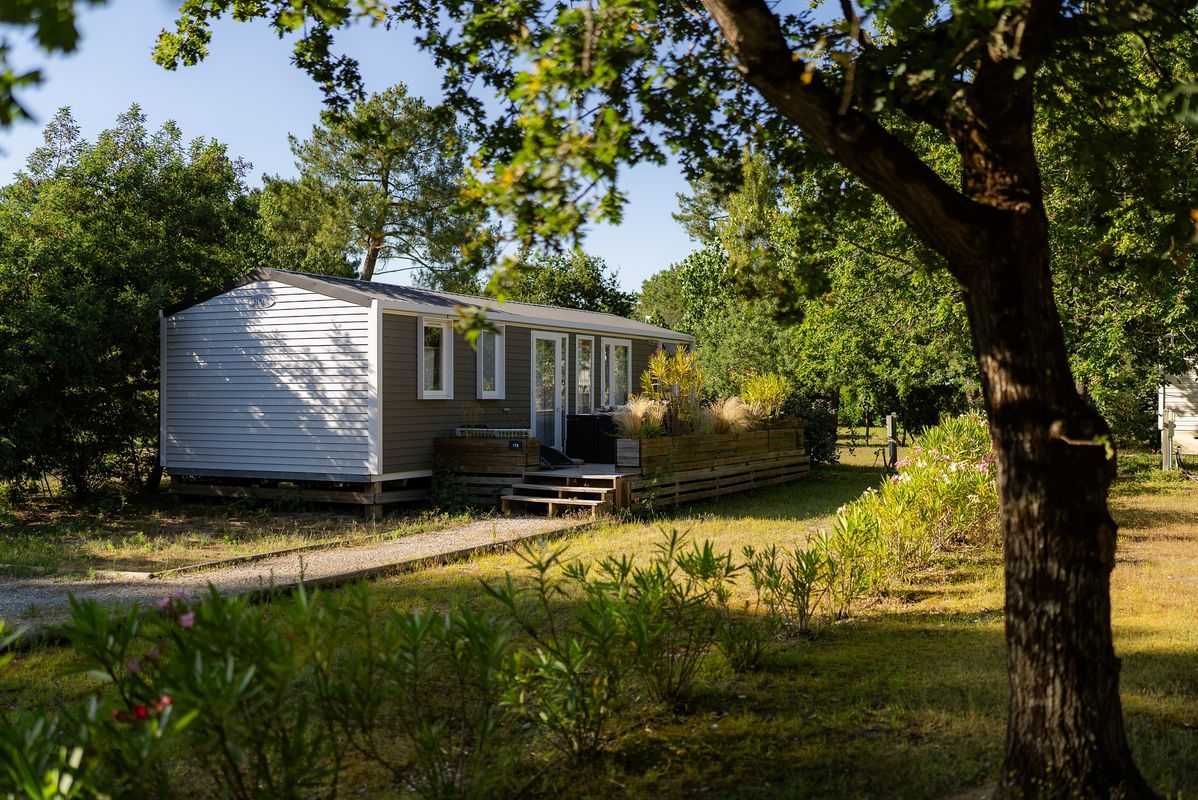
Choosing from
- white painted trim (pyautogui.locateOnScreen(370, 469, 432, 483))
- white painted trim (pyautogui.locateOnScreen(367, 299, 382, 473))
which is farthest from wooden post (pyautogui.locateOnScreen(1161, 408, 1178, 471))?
white painted trim (pyautogui.locateOnScreen(367, 299, 382, 473))

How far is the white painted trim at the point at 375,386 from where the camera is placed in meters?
13.5

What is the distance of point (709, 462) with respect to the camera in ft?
48.5

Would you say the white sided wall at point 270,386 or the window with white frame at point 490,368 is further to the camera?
the window with white frame at point 490,368

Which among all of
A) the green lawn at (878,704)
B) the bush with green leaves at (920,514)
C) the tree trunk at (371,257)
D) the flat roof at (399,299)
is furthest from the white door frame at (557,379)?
the tree trunk at (371,257)

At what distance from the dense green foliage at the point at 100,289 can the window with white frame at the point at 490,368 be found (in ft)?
17.7

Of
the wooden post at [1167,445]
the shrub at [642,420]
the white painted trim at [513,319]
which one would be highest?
the white painted trim at [513,319]

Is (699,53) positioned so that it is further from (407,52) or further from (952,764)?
(952,764)

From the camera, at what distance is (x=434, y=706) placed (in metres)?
4.83

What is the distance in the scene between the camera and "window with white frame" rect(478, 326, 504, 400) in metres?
15.5

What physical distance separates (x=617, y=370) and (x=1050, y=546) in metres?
16.0

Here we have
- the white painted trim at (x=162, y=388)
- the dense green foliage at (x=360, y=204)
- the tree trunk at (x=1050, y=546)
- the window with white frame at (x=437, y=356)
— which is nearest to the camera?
the tree trunk at (x=1050, y=546)

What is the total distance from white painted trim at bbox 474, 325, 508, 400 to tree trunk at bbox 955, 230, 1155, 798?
12.5m

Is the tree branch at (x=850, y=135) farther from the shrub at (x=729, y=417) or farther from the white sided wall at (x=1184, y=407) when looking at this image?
the white sided wall at (x=1184, y=407)

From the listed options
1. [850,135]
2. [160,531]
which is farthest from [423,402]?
[850,135]
